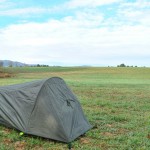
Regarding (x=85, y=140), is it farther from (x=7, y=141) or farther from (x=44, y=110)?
(x=7, y=141)

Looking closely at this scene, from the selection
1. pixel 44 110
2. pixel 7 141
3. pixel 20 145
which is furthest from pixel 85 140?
pixel 7 141

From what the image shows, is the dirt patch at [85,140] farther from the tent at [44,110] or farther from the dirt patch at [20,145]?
the dirt patch at [20,145]

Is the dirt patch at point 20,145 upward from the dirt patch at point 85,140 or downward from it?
downward

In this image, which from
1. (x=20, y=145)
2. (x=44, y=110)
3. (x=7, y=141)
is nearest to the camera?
(x=20, y=145)

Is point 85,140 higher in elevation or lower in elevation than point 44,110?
lower

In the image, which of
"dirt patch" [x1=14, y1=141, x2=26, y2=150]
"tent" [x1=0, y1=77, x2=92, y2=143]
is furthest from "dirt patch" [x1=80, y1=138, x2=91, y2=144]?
"dirt patch" [x1=14, y1=141, x2=26, y2=150]

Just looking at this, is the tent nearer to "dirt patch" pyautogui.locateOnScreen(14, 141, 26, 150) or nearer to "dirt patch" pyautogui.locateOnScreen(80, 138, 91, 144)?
"dirt patch" pyautogui.locateOnScreen(80, 138, 91, 144)

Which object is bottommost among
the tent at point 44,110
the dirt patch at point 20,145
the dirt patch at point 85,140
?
the dirt patch at point 20,145

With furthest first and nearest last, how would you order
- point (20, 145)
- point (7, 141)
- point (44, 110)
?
point (44, 110)
point (7, 141)
point (20, 145)

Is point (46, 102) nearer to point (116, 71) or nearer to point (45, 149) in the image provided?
point (45, 149)

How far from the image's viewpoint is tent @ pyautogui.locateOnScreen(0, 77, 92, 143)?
260 inches

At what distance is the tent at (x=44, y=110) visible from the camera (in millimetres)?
6605

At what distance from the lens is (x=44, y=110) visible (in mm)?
6742

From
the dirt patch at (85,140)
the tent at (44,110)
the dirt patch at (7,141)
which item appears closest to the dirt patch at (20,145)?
the dirt patch at (7,141)
